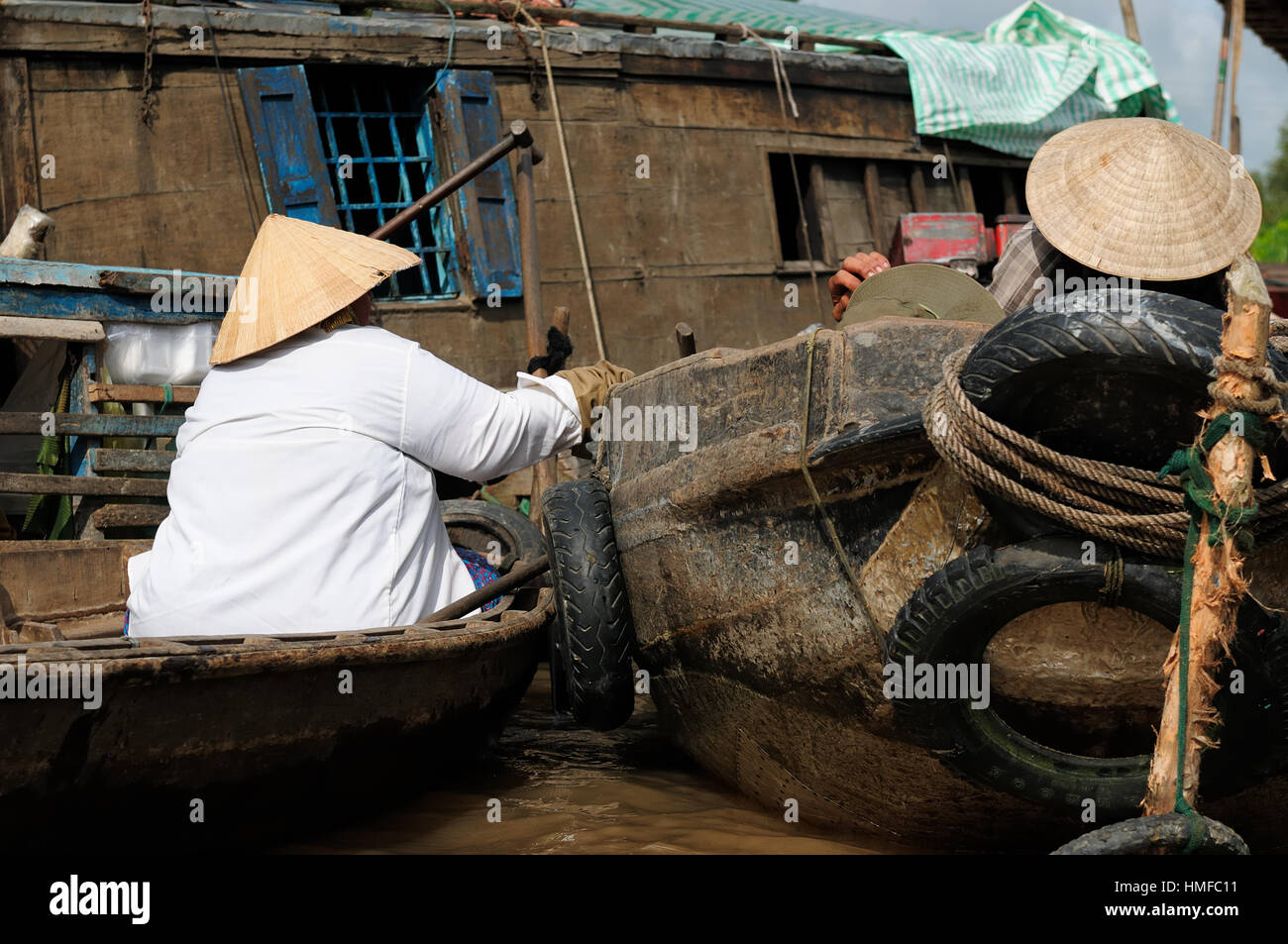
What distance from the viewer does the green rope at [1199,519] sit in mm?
2111

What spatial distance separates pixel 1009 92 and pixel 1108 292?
8.65 m

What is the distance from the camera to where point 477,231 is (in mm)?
8195

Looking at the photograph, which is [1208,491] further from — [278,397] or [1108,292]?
[278,397]

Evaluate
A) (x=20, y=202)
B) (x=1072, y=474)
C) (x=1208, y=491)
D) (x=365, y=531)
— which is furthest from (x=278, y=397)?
(x=20, y=202)

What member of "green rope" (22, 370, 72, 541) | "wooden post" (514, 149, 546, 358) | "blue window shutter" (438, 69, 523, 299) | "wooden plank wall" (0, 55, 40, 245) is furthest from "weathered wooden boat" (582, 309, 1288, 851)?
"wooden plank wall" (0, 55, 40, 245)

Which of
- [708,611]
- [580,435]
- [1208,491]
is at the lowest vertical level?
[708,611]

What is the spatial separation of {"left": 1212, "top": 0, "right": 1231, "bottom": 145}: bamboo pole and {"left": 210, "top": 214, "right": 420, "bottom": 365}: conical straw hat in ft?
30.7

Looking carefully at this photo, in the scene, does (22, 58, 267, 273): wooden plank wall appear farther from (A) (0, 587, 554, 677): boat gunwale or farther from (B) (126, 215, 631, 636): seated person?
(A) (0, 587, 554, 677): boat gunwale

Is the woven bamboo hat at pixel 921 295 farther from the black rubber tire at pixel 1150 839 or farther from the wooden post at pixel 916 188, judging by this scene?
the wooden post at pixel 916 188

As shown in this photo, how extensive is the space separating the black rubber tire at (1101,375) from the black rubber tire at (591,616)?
1.26 meters

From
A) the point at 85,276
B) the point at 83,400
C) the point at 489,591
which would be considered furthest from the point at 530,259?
the point at 489,591

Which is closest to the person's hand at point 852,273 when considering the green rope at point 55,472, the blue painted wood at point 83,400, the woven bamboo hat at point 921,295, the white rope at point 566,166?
the woven bamboo hat at point 921,295

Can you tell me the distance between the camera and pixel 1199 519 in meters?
2.20

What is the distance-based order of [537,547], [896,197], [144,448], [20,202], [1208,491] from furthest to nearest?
[896,197] < [20,202] < [144,448] < [537,547] < [1208,491]
